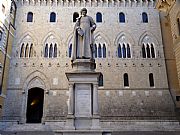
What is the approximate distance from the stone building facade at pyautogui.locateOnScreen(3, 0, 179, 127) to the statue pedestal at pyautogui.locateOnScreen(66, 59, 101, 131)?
39.8 ft

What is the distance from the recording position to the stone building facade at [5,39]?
1873 cm

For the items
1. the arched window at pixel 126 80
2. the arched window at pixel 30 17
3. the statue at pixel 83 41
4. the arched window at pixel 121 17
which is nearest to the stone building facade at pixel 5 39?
the arched window at pixel 30 17

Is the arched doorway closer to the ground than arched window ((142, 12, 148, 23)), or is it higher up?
closer to the ground

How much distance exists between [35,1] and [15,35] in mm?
4077

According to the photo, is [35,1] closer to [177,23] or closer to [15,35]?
[15,35]

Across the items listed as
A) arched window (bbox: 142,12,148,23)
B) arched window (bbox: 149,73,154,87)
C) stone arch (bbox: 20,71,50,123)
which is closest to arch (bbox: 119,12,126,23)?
arched window (bbox: 142,12,148,23)

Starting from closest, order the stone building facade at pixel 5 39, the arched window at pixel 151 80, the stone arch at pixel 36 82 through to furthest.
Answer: the stone building facade at pixel 5 39 → the stone arch at pixel 36 82 → the arched window at pixel 151 80

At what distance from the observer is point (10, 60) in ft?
67.6

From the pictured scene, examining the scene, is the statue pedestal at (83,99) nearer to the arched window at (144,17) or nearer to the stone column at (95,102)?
Answer: the stone column at (95,102)

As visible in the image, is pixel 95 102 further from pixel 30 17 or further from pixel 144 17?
pixel 144 17

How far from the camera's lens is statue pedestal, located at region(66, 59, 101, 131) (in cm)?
690

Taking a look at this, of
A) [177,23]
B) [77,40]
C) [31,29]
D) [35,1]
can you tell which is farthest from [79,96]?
[35,1]

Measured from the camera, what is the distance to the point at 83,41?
7.97m

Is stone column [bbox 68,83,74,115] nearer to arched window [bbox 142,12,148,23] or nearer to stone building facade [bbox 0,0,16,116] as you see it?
stone building facade [bbox 0,0,16,116]
